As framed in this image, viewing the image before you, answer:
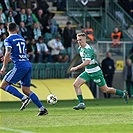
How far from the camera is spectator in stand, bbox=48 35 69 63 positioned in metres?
28.6

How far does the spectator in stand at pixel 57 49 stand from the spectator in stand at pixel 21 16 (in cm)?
145

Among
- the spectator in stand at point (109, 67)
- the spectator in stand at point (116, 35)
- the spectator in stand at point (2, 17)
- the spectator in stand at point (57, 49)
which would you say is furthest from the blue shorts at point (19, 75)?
the spectator in stand at point (116, 35)

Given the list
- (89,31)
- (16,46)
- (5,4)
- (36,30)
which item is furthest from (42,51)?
(16,46)

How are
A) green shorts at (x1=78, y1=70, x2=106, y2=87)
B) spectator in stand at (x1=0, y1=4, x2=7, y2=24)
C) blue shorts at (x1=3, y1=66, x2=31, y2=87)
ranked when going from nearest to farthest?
blue shorts at (x1=3, y1=66, x2=31, y2=87)
green shorts at (x1=78, y1=70, x2=106, y2=87)
spectator in stand at (x1=0, y1=4, x2=7, y2=24)

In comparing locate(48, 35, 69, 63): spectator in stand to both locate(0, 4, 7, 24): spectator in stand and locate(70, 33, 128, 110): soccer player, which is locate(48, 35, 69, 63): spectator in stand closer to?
locate(0, 4, 7, 24): spectator in stand

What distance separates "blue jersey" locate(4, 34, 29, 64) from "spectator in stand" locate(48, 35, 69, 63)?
11.6 m

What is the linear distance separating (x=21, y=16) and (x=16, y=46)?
1192 cm

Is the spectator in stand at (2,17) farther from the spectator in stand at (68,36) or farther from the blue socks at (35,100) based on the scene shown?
the blue socks at (35,100)

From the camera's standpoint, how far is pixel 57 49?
2872cm

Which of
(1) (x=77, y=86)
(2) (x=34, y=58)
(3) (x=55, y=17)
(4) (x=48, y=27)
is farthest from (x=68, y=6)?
(1) (x=77, y=86)

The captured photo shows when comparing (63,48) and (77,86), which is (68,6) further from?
(77,86)

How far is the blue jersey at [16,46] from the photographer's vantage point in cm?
1675

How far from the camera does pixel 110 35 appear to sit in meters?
32.2

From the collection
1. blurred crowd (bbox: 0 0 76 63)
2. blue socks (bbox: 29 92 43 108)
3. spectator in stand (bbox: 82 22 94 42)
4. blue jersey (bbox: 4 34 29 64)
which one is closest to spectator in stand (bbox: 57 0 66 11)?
blurred crowd (bbox: 0 0 76 63)
